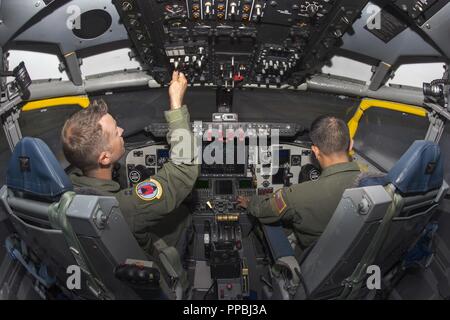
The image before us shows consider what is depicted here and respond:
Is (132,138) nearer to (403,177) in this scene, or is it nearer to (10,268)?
(10,268)

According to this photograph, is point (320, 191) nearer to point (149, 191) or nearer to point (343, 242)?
point (343, 242)

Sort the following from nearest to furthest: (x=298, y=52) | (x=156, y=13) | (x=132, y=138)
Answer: (x=156, y=13), (x=298, y=52), (x=132, y=138)

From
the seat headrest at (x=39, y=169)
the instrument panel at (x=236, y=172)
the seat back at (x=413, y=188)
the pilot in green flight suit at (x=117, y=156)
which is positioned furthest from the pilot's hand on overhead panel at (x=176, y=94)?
the instrument panel at (x=236, y=172)

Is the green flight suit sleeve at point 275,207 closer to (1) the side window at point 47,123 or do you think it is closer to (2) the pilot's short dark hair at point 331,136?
(2) the pilot's short dark hair at point 331,136

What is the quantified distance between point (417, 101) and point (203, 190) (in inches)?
80.4

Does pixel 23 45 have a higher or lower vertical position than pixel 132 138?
higher

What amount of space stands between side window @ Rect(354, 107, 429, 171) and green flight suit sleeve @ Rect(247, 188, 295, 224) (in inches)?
54.7

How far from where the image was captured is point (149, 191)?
6.00 feet

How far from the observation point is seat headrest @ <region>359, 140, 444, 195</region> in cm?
163

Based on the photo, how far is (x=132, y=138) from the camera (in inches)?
136

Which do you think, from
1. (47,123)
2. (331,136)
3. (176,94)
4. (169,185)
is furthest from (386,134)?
(47,123)

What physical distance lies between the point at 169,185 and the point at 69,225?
1.71ft

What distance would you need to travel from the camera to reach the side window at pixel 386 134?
296 cm

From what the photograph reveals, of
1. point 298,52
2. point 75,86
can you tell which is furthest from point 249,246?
point 75,86
